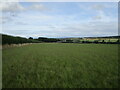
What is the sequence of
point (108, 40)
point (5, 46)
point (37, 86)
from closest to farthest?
point (37, 86) → point (5, 46) → point (108, 40)

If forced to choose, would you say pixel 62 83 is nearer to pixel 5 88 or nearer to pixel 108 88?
pixel 108 88

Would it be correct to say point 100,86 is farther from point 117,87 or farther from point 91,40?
point 91,40

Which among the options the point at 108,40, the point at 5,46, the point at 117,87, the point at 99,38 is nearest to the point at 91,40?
the point at 99,38

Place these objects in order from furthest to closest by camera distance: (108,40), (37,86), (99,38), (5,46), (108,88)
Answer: (99,38)
(108,40)
(5,46)
(37,86)
(108,88)

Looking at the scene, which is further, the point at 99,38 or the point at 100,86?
the point at 99,38

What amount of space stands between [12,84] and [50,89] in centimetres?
136

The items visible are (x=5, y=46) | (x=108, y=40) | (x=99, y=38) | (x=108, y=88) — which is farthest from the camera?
(x=99, y=38)

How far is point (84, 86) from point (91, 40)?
59035 millimetres

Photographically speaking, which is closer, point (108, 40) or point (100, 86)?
point (100, 86)

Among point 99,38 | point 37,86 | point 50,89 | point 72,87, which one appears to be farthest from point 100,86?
point 99,38

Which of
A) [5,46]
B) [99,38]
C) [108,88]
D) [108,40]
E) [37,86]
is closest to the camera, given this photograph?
[108,88]

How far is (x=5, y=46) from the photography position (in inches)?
851

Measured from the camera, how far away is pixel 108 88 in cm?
333

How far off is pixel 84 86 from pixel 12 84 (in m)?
2.34
